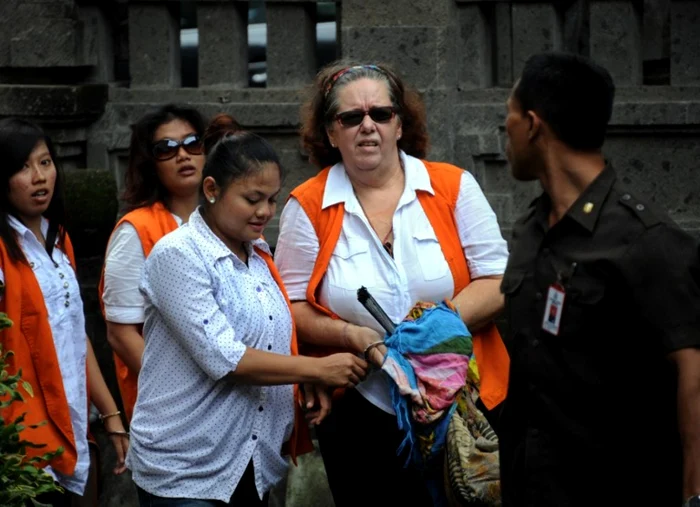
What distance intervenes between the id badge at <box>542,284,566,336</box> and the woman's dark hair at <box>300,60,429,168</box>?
149cm

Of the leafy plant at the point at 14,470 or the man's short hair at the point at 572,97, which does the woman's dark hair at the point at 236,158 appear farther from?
the man's short hair at the point at 572,97

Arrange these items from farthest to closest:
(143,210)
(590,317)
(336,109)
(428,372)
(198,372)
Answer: (143,210), (336,109), (428,372), (198,372), (590,317)

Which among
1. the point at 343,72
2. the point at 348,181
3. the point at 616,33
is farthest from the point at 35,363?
the point at 616,33

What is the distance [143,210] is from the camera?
4941 mm

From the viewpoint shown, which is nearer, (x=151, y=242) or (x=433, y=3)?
(x=151, y=242)

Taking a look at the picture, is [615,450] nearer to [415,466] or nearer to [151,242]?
[415,466]

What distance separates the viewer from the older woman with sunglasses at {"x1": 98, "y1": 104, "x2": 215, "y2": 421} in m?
4.84

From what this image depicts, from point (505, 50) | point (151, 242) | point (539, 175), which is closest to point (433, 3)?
point (505, 50)

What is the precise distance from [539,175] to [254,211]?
1.00m

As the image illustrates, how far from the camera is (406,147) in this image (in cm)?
486

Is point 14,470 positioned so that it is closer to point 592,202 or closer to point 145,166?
point 145,166

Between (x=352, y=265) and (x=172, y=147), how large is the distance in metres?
0.88

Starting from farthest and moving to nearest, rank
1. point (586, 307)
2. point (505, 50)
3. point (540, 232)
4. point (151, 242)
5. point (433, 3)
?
point (505, 50)
point (433, 3)
point (151, 242)
point (540, 232)
point (586, 307)

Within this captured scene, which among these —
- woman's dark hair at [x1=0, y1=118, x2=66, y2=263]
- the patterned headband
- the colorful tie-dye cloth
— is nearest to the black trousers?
the colorful tie-dye cloth
